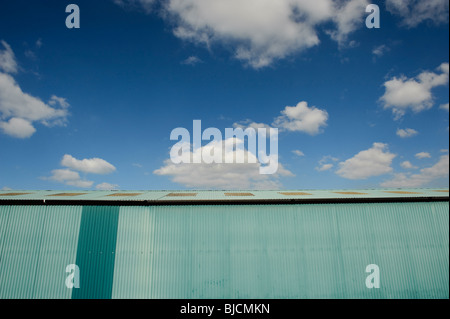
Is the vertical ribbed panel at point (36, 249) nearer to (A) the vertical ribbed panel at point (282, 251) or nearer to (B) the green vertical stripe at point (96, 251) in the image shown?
(B) the green vertical stripe at point (96, 251)

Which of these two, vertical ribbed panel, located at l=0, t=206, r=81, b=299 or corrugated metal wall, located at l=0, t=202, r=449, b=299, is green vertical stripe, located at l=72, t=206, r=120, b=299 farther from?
vertical ribbed panel, located at l=0, t=206, r=81, b=299

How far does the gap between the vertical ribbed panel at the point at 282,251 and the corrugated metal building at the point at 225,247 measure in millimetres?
69

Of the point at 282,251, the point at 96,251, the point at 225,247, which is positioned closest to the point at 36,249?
the point at 96,251

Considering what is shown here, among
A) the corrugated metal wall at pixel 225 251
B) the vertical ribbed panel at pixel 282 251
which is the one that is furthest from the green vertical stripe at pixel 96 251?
the vertical ribbed panel at pixel 282 251

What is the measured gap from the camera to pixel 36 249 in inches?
614

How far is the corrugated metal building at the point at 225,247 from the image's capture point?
609 inches

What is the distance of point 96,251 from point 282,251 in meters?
12.9

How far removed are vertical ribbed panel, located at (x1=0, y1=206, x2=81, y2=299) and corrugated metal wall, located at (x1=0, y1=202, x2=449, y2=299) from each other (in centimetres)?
6

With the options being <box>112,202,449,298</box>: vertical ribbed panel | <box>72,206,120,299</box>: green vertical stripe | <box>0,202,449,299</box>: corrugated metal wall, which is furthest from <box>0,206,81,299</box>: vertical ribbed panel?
<box>112,202,449,298</box>: vertical ribbed panel

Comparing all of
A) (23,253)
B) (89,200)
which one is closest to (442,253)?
(89,200)
